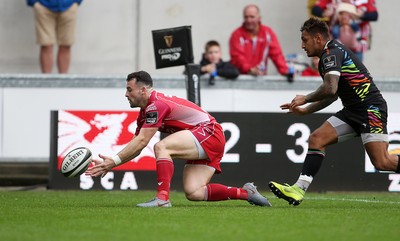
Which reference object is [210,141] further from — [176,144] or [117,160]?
[117,160]

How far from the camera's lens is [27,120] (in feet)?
57.6

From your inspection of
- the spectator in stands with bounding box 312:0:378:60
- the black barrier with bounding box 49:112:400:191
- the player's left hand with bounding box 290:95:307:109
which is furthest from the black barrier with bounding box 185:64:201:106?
the player's left hand with bounding box 290:95:307:109

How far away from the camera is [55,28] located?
62.0 feet

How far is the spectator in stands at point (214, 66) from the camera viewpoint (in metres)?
17.6

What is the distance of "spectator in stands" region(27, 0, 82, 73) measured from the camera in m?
18.5

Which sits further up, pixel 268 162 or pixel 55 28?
pixel 55 28

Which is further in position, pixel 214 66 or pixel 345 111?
pixel 214 66

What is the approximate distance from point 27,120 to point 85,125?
1.40 m

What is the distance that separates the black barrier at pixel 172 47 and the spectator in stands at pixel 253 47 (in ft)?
8.88

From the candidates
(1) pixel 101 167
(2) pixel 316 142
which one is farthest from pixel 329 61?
(1) pixel 101 167

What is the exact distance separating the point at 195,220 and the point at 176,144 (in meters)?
1.68

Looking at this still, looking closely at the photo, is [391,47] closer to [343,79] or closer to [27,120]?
[27,120]

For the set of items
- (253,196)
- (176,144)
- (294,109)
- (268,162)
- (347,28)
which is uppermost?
(347,28)

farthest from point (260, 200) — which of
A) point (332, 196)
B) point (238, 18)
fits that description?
point (238, 18)
